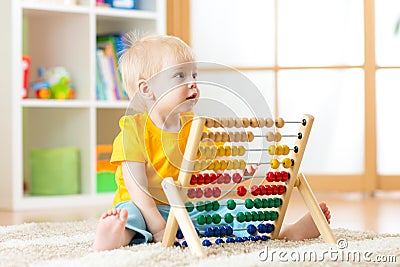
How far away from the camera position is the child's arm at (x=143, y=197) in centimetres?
164

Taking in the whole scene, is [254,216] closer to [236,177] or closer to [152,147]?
[236,177]

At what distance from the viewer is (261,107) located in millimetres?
1576

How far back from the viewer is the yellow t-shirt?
1.65 meters

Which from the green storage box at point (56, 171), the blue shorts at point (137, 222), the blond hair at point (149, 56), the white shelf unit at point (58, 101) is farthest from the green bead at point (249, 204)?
the green storage box at point (56, 171)

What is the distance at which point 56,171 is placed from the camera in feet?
9.73

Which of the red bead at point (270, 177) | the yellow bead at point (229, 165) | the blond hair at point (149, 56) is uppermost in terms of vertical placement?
the blond hair at point (149, 56)

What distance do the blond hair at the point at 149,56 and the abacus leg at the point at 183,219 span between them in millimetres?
328

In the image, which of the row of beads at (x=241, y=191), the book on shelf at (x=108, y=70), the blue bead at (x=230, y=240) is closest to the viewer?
the row of beads at (x=241, y=191)

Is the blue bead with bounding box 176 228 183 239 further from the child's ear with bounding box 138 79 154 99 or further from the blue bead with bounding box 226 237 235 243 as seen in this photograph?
the child's ear with bounding box 138 79 154 99

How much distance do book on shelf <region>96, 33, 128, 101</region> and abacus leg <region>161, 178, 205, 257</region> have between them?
164cm

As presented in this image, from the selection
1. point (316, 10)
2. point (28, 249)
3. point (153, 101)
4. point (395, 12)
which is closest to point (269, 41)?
point (316, 10)

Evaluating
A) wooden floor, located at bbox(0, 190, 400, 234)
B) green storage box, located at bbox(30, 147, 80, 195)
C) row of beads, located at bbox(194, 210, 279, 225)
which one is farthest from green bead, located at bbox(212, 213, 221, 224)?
green storage box, located at bbox(30, 147, 80, 195)

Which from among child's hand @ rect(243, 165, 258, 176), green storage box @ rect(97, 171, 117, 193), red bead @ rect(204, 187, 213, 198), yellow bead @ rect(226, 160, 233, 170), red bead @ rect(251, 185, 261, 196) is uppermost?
yellow bead @ rect(226, 160, 233, 170)

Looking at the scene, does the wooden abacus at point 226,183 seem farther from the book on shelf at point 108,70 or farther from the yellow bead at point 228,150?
the book on shelf at point 108,70
